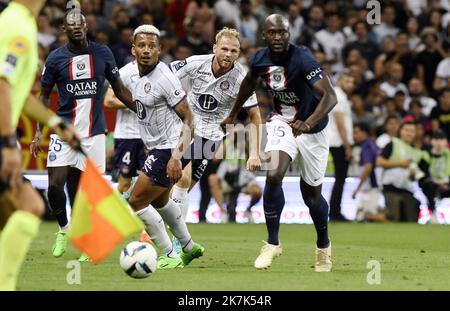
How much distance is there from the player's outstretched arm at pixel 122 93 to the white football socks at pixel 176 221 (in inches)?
57.2

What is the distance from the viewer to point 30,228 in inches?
318

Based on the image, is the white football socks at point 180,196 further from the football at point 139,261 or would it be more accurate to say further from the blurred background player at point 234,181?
the blurred background player at point 234,181

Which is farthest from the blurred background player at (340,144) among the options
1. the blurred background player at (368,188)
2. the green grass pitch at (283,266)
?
the green grass pitch at (283,266)

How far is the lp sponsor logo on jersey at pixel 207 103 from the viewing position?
13.5 m

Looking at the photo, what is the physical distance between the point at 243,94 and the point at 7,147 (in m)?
4.85

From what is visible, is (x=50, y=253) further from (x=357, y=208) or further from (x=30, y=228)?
(x=357, y=208)

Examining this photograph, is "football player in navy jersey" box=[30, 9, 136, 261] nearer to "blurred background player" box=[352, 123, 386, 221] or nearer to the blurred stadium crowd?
the blurred stadium crowd

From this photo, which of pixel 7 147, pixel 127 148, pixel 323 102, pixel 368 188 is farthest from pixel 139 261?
pixel 368 188

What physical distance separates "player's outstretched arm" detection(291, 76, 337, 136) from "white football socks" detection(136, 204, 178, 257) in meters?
1.70

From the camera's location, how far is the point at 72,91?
13633 millimetres

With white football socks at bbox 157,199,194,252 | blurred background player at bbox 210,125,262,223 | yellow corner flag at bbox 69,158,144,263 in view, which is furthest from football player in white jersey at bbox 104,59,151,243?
yellow corner flag at bbox 69,158,144,263

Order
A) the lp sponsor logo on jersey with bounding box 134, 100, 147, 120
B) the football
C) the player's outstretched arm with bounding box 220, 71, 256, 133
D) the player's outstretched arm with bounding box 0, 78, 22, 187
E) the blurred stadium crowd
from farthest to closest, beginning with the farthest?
1. the blurred stadium crowd
2. the player's outstretched arm with bounding box 220, 71, 256, 133
3. the lp sponsor logo on jersey with bounding box 134, 100, 147, 120
4. the football
5. the player's outstretched arm with bounding box 0, 78, 22, 187

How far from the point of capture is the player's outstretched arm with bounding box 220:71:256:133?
12.2 m

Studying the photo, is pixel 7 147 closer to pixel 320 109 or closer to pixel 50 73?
pixel 320 109
